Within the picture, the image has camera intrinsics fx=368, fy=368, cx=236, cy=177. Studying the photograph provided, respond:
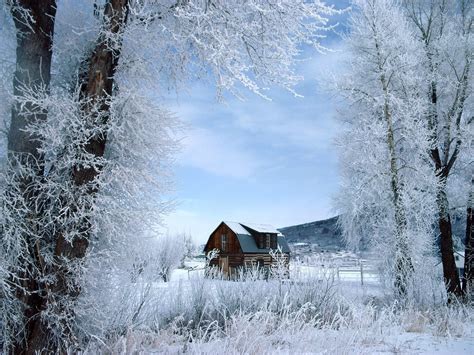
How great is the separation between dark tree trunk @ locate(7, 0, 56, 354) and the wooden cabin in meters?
24.7

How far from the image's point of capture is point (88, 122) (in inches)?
152

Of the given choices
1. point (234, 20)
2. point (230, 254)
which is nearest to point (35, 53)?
point (234, 20)

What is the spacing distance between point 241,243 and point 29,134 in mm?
25341

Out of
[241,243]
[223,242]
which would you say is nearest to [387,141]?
[241,243]

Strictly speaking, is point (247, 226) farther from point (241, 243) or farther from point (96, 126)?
point (96, 126)

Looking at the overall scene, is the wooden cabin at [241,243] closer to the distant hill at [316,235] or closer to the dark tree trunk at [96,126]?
the distant hill at [316,235]

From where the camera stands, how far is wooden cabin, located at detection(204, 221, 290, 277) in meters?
28.6

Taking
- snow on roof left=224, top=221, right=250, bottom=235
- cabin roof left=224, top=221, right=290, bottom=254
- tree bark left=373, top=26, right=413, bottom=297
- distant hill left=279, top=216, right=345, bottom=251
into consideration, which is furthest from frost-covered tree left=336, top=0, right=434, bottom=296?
distant hill left=279, top=216, right=345, bottom=251

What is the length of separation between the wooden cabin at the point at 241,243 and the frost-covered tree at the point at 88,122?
2430 centimetres

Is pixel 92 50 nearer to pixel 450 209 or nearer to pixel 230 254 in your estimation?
pixel 450 209

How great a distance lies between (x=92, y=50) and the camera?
4.42 metres

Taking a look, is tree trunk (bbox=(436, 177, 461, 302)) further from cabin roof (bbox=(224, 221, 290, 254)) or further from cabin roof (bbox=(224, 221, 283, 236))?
Answer: cabin roof (bbox=(224, 221, 283, 236))

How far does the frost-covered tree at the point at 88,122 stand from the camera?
12.0ft

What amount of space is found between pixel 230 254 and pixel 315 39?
85.1ft
